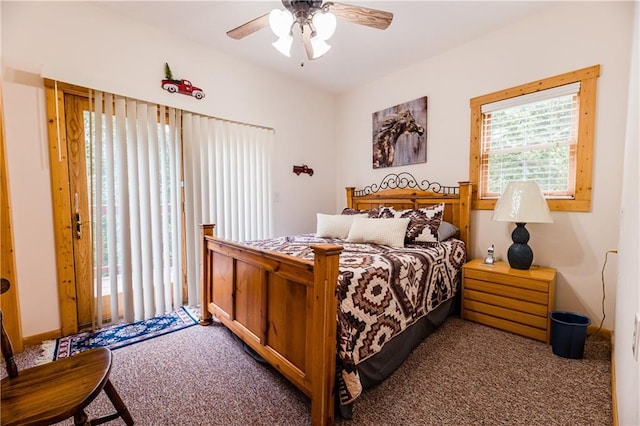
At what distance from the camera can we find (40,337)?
2.15m

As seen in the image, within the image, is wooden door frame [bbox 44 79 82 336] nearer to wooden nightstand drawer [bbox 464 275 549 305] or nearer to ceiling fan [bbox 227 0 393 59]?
ceiling fan [bbox 227 0 393 59]

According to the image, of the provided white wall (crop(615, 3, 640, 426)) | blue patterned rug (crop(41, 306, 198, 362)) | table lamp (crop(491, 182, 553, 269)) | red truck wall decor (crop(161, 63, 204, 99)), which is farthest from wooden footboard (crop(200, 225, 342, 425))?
table lamp (crop(491, 182, 553, 269))

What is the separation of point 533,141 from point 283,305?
8.95 ft

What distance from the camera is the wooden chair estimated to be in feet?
3.06

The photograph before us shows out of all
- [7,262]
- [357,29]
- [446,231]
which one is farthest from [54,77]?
[446,231]

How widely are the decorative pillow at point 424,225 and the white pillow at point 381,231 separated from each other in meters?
0.11

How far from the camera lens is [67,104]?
7.39ft

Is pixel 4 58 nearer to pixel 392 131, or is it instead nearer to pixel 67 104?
pixel 67 104

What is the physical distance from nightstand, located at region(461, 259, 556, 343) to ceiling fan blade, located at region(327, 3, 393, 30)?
2.18 meters

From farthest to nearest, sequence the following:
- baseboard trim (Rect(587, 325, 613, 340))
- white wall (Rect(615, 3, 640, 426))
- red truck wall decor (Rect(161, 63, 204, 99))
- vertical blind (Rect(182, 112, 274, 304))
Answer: vertical blind (Rect(182, 112, 274, 304))
red truck wall decor (Rect(161, 63, 204, 99))
baseboard trim (Rect(587, 325, 613, 340))
white wall (Rect(615, 3, 640, 426))

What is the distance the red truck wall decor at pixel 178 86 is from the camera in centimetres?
267

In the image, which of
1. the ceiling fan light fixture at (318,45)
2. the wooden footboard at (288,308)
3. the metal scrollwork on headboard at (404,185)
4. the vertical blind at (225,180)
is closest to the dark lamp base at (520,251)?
the metal scrollwork on headboard at (404,185)

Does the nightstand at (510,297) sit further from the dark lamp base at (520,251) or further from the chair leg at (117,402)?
the chair leg at (117,402)

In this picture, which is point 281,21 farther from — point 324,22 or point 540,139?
point 540,139
